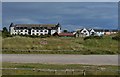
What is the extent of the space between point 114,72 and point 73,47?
25.5 m

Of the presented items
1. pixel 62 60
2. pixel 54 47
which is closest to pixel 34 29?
pixel 54 47

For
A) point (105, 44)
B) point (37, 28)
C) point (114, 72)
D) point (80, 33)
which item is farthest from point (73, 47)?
point (37, 28)

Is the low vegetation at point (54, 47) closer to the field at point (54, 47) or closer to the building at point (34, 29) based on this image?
the field at point (54, 47)

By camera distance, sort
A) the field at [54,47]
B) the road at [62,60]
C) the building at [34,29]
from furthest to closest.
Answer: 1. the building at [34,29]
2. the field at [54,47]
3. the road at [62,60]

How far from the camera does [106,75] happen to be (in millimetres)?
23531

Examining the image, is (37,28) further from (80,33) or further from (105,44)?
(105,44)

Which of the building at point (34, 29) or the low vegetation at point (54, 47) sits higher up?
the building at point (34, 29)

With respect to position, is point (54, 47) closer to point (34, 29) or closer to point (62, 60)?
point (62, 60)

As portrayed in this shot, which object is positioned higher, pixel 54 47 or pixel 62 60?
pixel 54 47

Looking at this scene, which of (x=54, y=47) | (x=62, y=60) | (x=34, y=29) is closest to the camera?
(x=62, y=60)

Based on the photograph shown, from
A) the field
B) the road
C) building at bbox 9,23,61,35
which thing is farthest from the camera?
building at bbox 9,23,61,35

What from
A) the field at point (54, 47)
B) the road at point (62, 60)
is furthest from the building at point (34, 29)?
the road at point (62, 60)

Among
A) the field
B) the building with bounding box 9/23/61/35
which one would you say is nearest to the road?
the field

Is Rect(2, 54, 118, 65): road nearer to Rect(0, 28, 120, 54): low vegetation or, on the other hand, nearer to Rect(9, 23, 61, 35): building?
Rect(0, 28, 120, 54): low vegetation
